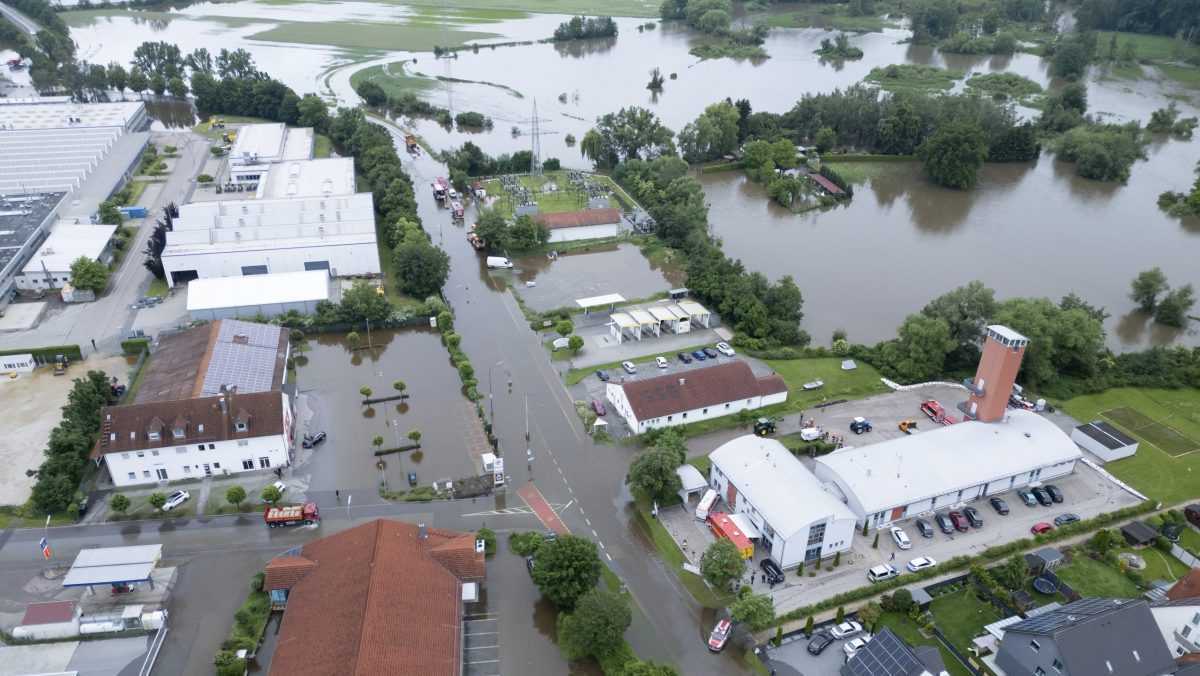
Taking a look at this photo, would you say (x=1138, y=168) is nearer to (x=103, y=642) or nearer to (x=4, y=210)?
(x=103, y=642)

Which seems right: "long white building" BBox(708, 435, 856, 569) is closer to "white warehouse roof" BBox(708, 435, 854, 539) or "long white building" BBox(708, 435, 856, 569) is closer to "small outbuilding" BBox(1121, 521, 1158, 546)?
"white warehouse roof" BBox(708, 435, 854, 539)

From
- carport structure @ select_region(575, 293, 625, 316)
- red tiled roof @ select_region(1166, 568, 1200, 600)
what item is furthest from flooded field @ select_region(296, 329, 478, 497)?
red tiled roof @ select_region(1166, 568, 1200, 600)

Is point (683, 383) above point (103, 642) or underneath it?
above

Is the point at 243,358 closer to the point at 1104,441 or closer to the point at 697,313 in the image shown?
the point at 697,313

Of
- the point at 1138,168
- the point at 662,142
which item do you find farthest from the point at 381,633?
the point at 1138,168

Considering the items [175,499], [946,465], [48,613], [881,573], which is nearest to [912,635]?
[881,573]

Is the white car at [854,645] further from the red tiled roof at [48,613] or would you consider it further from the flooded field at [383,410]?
the red tiled roof at [48,613]

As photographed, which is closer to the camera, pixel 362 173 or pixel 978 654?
pixel 978 654
